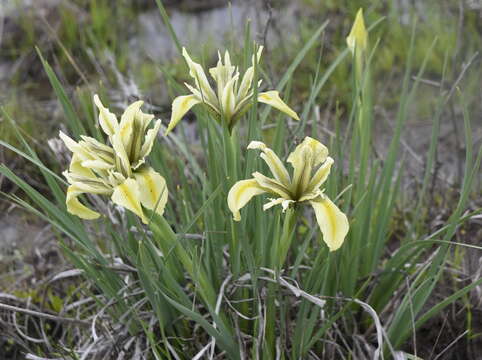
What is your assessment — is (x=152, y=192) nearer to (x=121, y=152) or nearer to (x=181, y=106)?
(x=121, y=152)

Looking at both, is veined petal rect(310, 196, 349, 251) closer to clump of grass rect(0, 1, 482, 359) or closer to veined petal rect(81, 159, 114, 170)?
clump of grass rect(0, 1, 482, 359)

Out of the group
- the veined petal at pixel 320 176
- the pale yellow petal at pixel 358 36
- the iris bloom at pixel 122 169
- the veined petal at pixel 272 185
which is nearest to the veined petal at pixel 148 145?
the iris bloom at pixel 122 169

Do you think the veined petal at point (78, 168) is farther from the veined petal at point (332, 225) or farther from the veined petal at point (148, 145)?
the veined petal at point (332, 225)

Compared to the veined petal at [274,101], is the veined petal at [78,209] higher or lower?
lower

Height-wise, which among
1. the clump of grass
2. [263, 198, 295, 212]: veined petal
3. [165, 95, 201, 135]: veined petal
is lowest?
the clump of grass

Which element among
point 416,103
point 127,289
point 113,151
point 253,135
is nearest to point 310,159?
point 253,135

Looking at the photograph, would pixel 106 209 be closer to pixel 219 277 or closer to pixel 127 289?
pixel 127 289

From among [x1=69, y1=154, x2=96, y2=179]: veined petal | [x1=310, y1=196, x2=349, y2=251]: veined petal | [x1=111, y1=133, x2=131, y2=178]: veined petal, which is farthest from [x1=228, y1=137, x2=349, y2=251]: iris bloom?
[x1=69, y1=154, x2=96, y2=179]: veined petal
